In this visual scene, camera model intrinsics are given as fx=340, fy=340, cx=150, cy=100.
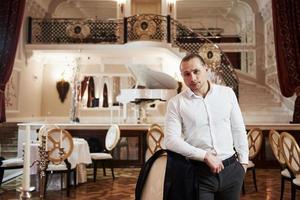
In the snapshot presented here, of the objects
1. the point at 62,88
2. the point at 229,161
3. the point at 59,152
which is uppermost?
the point at 62,88

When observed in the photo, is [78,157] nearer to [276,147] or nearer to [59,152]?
[59,152]

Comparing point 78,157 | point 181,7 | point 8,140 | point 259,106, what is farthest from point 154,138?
point 181,7

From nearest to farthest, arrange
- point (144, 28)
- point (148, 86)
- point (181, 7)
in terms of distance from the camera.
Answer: point (148, 86), point (144, 28), point (181, 7)

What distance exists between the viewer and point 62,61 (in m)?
11.1

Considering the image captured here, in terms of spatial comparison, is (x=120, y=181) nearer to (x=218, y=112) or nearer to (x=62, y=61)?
(x=218, y=112)

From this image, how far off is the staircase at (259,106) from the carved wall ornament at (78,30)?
5.22m

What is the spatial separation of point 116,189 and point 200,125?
12.7 ft

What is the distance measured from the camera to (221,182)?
1551mm

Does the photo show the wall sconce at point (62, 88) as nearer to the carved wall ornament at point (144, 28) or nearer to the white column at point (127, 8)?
the carved wall ornament at point (144, 28)

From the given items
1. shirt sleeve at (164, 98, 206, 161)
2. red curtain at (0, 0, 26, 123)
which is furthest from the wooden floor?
shirt sleeve at (164, 98, 206, 161)

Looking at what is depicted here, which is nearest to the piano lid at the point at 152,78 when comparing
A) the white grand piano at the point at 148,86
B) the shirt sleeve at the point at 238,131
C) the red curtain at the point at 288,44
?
the white grand piano at the point at 148,86

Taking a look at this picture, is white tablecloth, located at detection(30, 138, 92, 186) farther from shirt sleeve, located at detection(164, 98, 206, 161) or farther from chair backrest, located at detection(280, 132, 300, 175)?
shirt sleeve, located at detection(164, 98, 206, 161)

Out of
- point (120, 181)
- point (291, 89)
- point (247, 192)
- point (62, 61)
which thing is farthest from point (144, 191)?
point (62, 61)

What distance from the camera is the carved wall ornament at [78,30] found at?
34.7 feet
